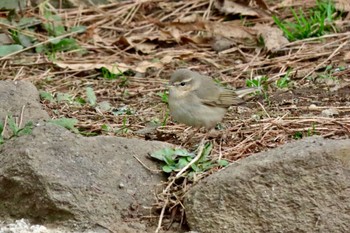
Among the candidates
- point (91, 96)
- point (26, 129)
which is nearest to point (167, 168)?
point (26, 129)

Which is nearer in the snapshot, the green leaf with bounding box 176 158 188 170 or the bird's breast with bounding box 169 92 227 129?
the green leaf with bounding box 176 158 188 170

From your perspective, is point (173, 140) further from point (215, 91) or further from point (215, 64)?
point (215, 64)

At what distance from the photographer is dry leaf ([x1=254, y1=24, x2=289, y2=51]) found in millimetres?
8594

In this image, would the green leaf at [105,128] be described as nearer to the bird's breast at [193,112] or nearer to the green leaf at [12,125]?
the bird's breast at [193,112]

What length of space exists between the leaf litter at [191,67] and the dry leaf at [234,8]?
0.4 inches

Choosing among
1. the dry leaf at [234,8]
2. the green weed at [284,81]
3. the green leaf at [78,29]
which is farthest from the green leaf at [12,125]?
the dry leaf at [234,8]

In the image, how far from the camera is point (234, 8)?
31.6 ft

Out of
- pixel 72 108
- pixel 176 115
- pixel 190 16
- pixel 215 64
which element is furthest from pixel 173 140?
pixel 190 16

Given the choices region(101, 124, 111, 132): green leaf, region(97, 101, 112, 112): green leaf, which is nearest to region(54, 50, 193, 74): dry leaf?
region(97, 101, 112, 112): green leaf

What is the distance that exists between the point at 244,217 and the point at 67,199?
3.22 feet

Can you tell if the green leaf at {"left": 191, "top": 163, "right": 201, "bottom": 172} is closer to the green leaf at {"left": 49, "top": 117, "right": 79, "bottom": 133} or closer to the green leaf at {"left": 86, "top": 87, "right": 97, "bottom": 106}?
the green leaf at {"left": 49, "top": 117, "right": 79, "bottom": 133}

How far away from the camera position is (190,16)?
9.60 metres

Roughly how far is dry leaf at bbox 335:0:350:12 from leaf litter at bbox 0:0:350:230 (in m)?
0.01

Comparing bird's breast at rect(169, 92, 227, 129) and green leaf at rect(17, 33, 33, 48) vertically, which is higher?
bird's breast at rect(169, 92, 227, 129)
